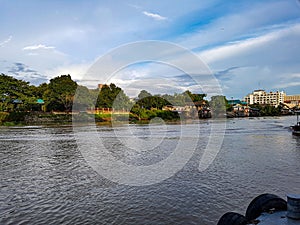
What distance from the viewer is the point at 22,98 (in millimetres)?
51562

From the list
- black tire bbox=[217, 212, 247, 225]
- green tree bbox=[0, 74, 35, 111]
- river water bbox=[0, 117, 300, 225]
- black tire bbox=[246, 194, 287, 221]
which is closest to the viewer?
black tire bbox=[217, 212, 247, 225]

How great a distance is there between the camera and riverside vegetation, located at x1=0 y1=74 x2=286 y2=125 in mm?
50719

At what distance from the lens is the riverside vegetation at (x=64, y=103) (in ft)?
166

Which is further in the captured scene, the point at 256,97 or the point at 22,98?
the point at 256,97

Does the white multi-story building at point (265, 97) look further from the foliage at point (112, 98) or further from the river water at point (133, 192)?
the river water at point (133, 192)

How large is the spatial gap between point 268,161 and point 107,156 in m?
7.82

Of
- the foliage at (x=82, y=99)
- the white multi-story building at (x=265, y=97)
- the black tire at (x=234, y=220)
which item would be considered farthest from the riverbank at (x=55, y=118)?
the white multi-story building at (x=265, y=97)

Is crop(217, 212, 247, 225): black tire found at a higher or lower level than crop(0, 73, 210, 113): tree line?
lower

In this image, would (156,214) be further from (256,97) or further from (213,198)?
(256,97)

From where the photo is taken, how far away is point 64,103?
5712 cm

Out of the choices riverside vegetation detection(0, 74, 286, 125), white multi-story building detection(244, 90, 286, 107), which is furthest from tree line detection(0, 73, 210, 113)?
white multi-story building detection(244, 90, 286, 107)

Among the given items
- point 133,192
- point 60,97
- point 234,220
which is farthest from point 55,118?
point 234,220

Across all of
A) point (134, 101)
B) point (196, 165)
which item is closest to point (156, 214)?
point (196, 165)

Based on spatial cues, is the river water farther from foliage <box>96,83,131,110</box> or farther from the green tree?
foliage <box>96,83,131,110</box>
